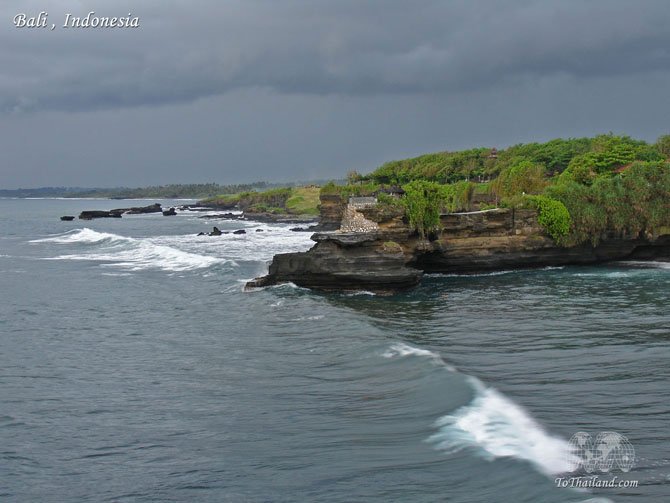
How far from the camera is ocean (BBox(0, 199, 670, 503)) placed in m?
13.7

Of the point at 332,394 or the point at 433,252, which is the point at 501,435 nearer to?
the point at 332,394

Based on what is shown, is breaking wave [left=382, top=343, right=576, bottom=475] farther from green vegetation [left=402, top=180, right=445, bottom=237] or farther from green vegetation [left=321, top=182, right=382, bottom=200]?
green vegetation [left=321, top=182, right=382, bottom=200]

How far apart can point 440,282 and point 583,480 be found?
29.1m

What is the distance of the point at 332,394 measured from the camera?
18.8 m

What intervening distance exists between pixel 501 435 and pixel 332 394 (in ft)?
17.3

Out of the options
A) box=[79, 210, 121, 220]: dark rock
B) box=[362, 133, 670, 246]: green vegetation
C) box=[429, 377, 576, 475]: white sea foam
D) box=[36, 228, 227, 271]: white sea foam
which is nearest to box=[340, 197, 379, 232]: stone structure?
box=[362, 133, 670, 246]: green vegetation

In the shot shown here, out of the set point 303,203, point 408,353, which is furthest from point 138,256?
point 303,203

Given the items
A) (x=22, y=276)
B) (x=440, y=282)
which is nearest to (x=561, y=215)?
(x=440, y=282)

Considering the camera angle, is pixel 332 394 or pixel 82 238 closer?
pixel 332 394

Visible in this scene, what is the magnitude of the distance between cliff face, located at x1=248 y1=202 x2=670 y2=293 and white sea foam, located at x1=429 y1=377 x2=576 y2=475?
20469mm

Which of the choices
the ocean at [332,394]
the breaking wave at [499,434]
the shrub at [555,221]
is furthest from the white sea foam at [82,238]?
the breaking wave at [499,434]

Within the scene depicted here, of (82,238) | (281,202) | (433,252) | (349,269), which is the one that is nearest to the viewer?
(349,269)

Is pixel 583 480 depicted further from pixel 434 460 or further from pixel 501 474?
pixel 434 460

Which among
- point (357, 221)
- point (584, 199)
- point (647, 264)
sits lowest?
point (647, 264)
